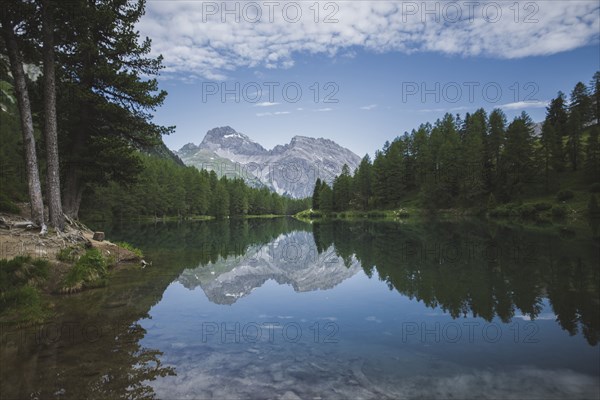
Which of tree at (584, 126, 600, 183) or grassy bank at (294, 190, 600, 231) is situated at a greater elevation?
tree at (584, 126, 600, 183)

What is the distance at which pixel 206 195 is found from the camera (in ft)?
464

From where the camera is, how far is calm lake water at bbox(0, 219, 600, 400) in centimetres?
662

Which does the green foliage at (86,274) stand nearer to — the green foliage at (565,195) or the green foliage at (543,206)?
the green foliage at (543,206)

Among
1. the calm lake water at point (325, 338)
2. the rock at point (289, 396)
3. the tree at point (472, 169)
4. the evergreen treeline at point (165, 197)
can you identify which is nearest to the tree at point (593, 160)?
the tree at point (472, 169)

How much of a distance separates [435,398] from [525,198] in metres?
85.4

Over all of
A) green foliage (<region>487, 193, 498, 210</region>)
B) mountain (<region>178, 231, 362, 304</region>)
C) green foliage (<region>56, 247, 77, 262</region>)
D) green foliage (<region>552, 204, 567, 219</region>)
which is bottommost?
mountain (<region>178, 231, 362, 304</region>)

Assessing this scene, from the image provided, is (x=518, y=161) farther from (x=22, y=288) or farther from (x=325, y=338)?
(x=22, y=288)

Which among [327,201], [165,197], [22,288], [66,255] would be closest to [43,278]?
[66,255]

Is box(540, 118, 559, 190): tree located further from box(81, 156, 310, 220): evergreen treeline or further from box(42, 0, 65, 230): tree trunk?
box(42, 0, 65, 230): tree trunk

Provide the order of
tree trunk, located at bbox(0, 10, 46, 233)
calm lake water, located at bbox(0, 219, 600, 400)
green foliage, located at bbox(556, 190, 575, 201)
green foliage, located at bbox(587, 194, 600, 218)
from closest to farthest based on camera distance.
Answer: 1. calm lake water, located at bbox(0, 219, 600, 400)
2. tree trunk, located at bbox(0, 10, 46, 233)
3. green foliage, located at bbox(587, 194, 600, 218)
4. green foliage, located at bbox(556, 190, 575, 201)

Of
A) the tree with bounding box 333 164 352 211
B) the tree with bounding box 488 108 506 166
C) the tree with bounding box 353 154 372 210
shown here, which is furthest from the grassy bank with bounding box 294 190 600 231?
the tree with bounding box 333 164 352 211

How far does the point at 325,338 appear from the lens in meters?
9.52

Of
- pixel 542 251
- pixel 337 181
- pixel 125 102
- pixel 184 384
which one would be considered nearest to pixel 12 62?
pixel 125 102

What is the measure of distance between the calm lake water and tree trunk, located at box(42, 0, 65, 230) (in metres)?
5.59
